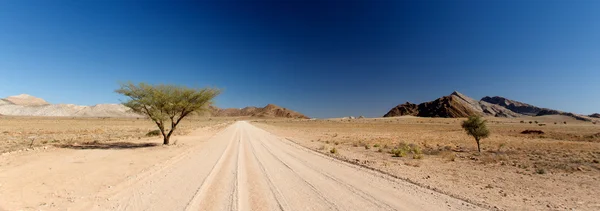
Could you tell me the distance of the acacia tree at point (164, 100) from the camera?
2330 cm

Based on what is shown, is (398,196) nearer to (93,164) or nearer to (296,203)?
(296,203)

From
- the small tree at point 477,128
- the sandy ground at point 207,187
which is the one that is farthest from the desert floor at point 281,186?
the small tree at point 477,128

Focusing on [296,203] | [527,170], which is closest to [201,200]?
[296,203]

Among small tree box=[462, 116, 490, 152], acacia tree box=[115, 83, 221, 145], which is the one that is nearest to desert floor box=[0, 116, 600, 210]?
acacia tree box=[115, 83, 221, 145]

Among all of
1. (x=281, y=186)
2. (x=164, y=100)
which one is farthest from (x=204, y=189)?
(x=164, y=100)

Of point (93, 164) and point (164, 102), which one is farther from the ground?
point (164, 102)

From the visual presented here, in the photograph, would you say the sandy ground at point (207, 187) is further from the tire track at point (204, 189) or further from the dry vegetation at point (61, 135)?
the dry vegetation at point (61, 135)

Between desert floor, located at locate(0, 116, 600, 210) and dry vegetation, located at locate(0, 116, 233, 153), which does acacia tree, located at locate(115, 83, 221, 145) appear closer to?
dry vegetation, located at locate(0, 116, 233, 153)

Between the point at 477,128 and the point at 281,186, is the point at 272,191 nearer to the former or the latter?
the point at 281,186

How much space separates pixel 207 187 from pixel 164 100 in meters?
17.2

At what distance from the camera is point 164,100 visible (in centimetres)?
2384

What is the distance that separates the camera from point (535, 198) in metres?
8.66

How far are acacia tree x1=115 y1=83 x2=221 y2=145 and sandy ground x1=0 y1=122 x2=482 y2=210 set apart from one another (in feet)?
31.0

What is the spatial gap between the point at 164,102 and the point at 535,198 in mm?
24675
